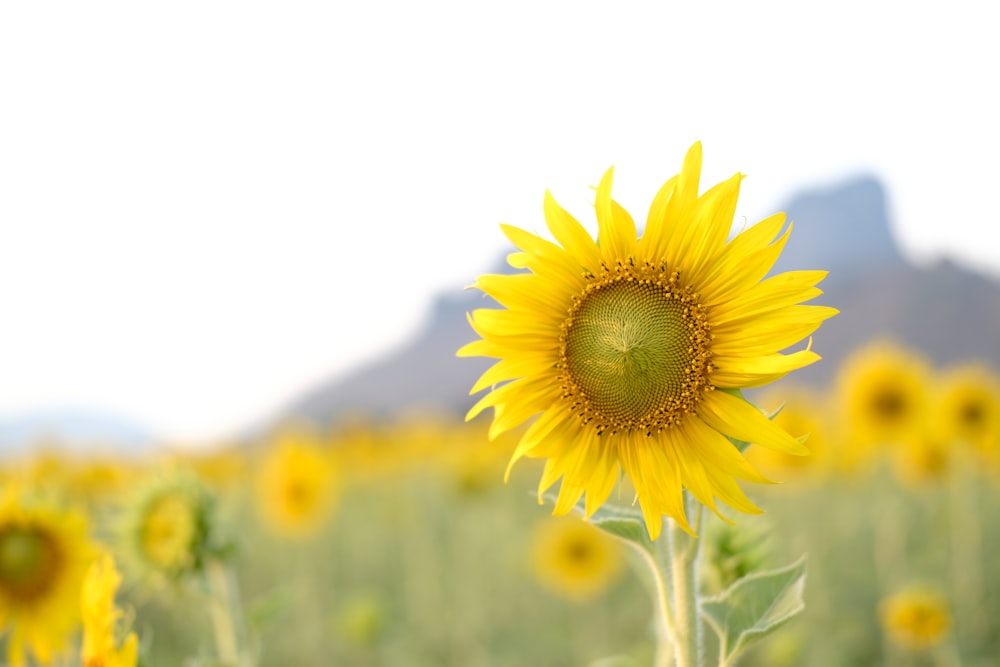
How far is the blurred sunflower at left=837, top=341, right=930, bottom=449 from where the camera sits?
18.2 ft

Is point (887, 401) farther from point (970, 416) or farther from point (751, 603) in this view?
point (751, 603)

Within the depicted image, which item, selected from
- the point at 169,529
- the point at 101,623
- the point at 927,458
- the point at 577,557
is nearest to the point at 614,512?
the point at 101,623

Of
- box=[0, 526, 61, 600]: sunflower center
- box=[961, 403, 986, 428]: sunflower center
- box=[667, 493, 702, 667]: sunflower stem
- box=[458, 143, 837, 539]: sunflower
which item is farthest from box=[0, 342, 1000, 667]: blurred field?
box=[667, 493, 702, 667]: sunflower stem

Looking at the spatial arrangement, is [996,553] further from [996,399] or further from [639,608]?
[639,608]

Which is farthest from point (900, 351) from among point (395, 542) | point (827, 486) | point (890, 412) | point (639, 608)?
point (395, 542)

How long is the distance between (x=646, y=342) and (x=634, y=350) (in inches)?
1.1

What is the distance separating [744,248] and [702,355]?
205 mm

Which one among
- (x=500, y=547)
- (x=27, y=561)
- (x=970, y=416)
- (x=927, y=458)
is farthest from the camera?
(x=500, y=547)

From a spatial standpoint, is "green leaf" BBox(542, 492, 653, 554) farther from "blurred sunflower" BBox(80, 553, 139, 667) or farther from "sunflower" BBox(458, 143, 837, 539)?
"blurred sunflower" BBox(80, 553, 139, 667)

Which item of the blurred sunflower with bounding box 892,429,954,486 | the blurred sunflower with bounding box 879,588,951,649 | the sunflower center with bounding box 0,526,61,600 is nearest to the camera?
the sunflower center with bounding box 0,526,61,600

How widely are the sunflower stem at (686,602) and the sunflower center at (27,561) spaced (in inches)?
101

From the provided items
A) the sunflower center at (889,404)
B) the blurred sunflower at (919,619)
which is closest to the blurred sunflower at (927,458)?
the sunflower center at (889,404)

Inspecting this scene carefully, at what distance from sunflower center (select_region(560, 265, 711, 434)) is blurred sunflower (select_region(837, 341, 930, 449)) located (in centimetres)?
469

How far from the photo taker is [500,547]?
884 centimetres
